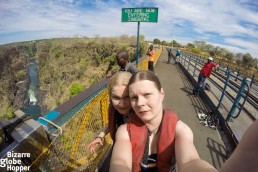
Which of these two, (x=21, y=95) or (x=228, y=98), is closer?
(x=228, y=98)

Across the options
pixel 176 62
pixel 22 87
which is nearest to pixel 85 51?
pixel 176 62

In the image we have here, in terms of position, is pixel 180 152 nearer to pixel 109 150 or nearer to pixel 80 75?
pixel 109 150

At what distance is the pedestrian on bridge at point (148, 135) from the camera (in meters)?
1.35

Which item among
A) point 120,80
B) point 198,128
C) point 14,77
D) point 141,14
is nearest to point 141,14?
point 141,14

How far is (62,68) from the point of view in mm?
58938

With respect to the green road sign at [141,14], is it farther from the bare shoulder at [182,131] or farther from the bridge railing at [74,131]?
the bare shoulder at [182,131]

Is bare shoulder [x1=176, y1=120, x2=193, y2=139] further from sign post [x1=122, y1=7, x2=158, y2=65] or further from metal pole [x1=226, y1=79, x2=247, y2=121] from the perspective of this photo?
sign post [x1=122, y1=7, x2=158, y2=65]

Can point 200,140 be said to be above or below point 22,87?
above

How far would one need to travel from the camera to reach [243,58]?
1777 inches

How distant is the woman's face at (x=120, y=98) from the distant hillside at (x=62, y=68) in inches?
1249

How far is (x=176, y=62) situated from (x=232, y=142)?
16.2 metres

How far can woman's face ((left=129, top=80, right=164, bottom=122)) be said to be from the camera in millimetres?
1370

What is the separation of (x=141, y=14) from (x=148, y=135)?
240 inches

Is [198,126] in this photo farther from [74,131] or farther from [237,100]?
[74,131]
